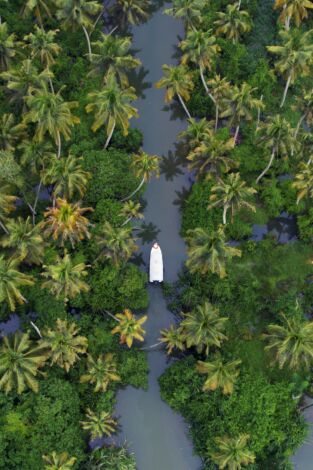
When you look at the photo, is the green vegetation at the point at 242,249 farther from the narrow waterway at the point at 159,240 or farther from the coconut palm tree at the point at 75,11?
the coconut palm tree at the point at 75,11

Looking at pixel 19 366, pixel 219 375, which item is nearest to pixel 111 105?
pixel 19 366

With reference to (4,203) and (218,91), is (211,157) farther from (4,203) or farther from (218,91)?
(4,203)

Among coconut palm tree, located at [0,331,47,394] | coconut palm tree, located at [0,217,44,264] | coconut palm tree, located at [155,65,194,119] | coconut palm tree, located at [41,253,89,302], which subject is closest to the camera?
coconut palm tree, located at [0,331,47,394]

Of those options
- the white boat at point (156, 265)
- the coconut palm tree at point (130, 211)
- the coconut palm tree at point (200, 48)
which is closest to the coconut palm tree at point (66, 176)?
the coconut palm tree at point (130, 211)

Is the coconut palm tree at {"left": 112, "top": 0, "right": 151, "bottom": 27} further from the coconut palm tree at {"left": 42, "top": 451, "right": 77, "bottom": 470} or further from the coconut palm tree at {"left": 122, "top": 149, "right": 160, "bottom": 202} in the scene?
the coconut palm tree at {"left": 42, "top": 451, "right": 77, "bottom": 470}

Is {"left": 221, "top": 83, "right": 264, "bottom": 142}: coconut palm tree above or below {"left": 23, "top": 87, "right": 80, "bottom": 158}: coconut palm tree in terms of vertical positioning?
above

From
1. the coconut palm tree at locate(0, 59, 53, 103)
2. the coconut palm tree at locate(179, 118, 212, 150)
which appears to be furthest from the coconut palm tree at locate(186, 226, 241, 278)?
the coconut palm tree at locate(0, 59, 53, 103)
